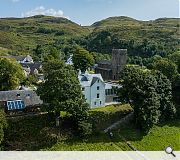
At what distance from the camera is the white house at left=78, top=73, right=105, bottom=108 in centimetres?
2295

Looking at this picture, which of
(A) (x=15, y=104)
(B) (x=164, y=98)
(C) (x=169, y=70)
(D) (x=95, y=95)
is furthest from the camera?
(C) (x=169, y=70)

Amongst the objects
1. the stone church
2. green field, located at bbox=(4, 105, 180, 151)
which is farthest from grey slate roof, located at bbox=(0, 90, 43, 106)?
the stone church

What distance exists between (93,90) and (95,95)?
376 millimetres

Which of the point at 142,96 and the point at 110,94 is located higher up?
the point at 142,96

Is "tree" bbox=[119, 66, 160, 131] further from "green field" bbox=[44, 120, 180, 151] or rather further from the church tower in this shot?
the church tower

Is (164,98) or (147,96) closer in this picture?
(147,96)

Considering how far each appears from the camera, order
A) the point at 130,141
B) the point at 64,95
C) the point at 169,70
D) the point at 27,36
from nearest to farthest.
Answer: the point at 64,95 < the point at 130,141 < the point at 169,70 < the point at 27,36

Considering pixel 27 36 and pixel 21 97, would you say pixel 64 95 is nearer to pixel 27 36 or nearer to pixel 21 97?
pixel 21 97

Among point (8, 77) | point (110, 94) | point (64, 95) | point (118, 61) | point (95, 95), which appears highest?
point (118, 61)

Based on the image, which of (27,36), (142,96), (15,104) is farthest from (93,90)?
(27,36)

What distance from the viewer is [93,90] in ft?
76.1

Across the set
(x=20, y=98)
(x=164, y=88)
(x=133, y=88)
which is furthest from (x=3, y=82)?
(x=164, y=88)

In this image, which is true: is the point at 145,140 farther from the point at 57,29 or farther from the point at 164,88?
the point at 57,29
